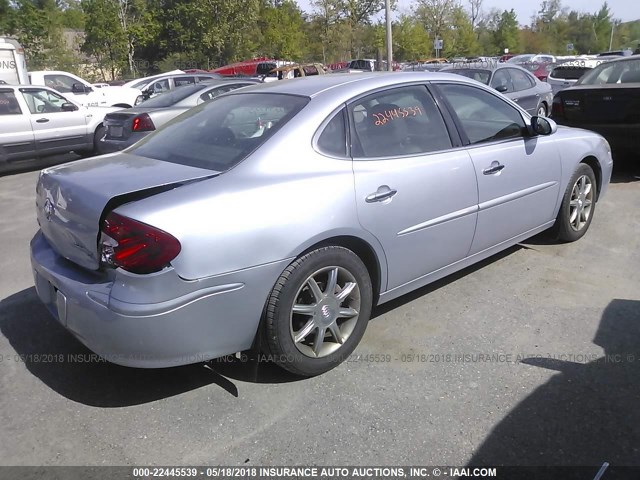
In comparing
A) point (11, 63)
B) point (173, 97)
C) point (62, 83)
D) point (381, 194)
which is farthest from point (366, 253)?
point (62, 83)

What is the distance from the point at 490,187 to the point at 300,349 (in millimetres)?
1816

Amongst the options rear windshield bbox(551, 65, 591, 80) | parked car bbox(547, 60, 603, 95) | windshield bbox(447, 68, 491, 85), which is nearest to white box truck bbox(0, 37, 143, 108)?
windshield bbox(447, 68, 491, 85)

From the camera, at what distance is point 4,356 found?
11.2 ft

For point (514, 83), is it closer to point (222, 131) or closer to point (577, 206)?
point (577, 206)

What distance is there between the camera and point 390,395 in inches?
115

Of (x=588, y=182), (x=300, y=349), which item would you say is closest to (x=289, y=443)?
(x=300, y=349)

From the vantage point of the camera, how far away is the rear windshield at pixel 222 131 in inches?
121

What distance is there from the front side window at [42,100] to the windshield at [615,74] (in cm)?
875

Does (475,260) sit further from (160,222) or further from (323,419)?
(160,222)

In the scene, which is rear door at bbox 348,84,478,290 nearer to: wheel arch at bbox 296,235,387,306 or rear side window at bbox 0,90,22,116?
wheel arch at bbox 296,235,387,306

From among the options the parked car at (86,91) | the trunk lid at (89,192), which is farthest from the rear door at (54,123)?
the trunk lid at (89,192)

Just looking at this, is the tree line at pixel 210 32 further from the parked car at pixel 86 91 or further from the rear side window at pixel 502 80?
the rear side window at pixel 502 80

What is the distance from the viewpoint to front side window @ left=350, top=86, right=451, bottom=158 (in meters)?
3.31

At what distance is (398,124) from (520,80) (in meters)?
7.95
